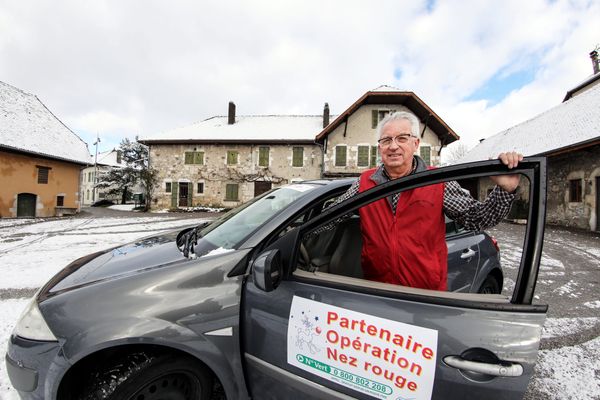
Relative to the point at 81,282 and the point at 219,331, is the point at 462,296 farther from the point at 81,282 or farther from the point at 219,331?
the point at 81,282

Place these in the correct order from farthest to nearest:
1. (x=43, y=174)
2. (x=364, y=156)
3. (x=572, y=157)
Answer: (x=364, y=156)
(x=43, y=174)
(x=572, y=157)

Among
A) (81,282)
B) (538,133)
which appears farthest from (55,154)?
(538,133)

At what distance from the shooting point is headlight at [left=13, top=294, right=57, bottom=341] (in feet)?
4.36

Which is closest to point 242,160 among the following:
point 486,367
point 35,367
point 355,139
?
point 355,139

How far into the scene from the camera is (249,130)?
938 inches

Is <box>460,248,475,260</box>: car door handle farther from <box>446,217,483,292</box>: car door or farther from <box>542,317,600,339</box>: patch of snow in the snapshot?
<box>542,317,600,339</box>: patch of snow

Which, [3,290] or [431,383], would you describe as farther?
[3,290]

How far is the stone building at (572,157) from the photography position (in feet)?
36.8

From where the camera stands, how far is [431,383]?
1.03 m

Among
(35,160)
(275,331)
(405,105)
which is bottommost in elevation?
(275,331)

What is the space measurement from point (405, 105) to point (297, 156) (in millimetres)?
8532

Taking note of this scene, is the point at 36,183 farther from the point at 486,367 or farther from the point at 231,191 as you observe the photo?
the point at 486,367

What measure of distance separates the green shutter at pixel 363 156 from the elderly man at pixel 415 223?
19.3 meters

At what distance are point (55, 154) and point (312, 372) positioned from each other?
2293cm
